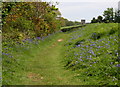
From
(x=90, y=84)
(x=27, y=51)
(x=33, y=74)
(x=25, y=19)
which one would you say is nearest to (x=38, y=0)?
(x=25, y=19)

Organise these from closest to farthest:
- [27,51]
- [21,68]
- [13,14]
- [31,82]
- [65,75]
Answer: [13,14] → [31,82] → [65,75] → [21,68] → [27,51]

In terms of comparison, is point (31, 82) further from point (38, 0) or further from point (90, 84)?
point (38, 0)

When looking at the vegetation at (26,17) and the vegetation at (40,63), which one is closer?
the vegetation at (26,17)

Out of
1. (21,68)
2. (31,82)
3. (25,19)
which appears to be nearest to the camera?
(25,19)

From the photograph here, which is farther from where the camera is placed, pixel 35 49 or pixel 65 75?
pixel 35 49

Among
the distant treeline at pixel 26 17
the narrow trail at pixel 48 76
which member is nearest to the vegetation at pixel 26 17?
the distant treeline at pixel 26 17

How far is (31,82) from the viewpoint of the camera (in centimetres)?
1295

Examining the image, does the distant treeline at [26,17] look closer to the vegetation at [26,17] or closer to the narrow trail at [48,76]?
the vegetation at [26,17]

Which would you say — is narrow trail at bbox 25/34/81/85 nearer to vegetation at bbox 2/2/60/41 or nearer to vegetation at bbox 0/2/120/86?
vegetation at bbox 0/2/120/86

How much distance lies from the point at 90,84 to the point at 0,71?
5566mm

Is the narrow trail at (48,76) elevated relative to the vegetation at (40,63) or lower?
lower

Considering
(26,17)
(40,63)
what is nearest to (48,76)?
(40,63)

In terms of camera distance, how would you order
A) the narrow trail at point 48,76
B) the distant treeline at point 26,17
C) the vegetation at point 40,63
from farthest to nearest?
1. the narrow trail at point 48,76
2. the vegetation at point 40,63
3. the distant treeline at point 26,17

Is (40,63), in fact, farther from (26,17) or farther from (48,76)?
(26,17)
